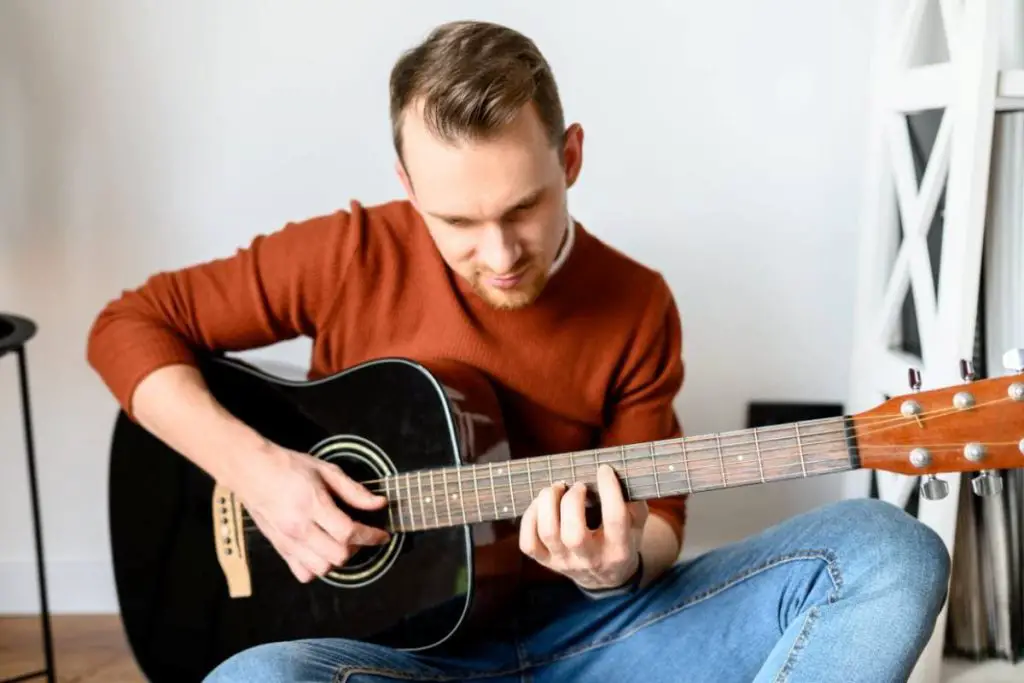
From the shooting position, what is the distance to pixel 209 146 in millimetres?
1582

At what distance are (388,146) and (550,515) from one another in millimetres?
799

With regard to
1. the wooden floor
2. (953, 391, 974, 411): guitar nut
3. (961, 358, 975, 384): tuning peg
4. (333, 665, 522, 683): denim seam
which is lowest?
the wooden floor

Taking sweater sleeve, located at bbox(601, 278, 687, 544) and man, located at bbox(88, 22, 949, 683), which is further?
sweater sleeve, located at bbox(601, 278, 687, 544)

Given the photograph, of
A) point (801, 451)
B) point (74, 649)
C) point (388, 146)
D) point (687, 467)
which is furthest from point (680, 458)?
point (74, 649)

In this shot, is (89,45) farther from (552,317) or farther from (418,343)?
(552,317)

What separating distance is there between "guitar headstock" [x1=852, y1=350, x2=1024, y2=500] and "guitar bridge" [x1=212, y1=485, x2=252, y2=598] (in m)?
0.73

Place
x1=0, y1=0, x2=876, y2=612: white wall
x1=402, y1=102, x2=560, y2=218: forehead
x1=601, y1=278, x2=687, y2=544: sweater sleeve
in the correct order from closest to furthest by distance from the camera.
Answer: x1=402, y1=102, x2=560, y2=218: forehead, x1=601, y1=278, x2=687, y2=544: sweater sleeve, x1=0, y1=0, x2=876, y2=612: white wall

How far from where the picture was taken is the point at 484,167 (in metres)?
1.00

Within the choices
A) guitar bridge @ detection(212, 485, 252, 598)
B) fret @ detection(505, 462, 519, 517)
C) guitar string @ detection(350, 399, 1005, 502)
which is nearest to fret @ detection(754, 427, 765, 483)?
guitar string @ detection(350, 399, 1005, 502)

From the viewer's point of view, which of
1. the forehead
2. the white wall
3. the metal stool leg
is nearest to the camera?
the forehead

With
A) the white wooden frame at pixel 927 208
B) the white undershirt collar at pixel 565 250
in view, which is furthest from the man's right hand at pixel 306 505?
the white wooden frame at pixel 927 208

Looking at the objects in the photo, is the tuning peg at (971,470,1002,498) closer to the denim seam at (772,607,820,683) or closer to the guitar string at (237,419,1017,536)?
the guitar string at (237,419,1017,536)

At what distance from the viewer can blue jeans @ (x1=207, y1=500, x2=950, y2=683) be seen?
925 mm

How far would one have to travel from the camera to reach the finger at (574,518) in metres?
0.96
